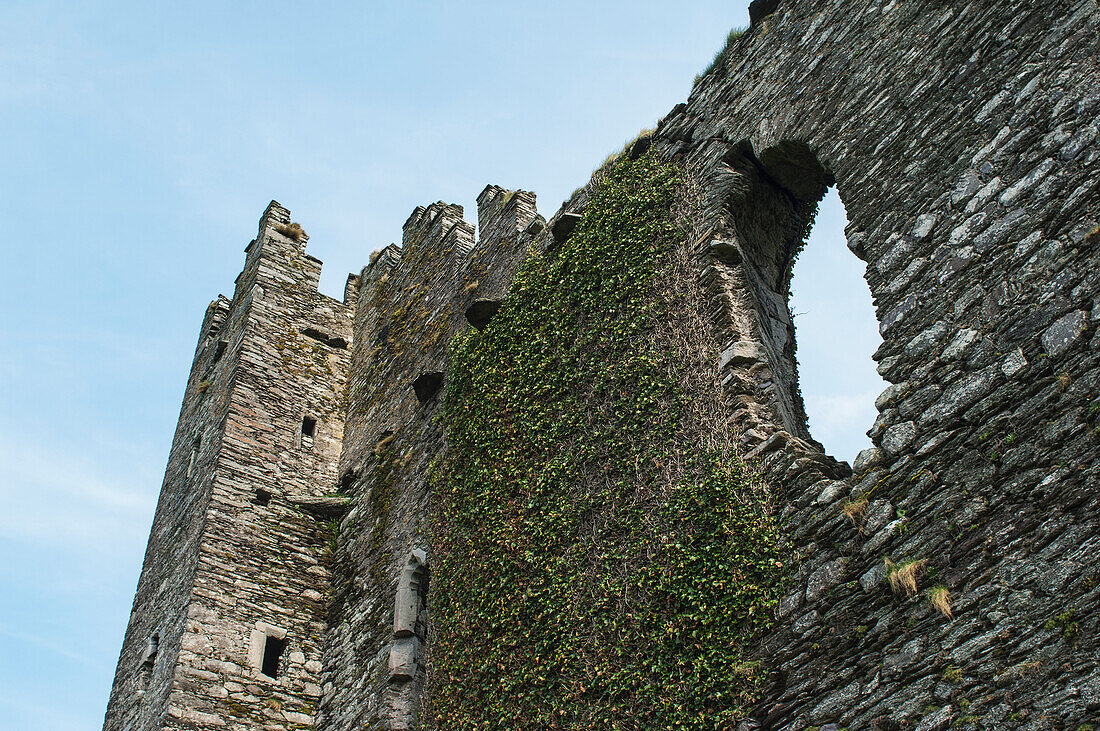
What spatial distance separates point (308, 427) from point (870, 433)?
8.88 metres

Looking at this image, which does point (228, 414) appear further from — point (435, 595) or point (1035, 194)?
point (1035, 194)

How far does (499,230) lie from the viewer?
431 inches

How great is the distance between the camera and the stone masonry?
4367 mm

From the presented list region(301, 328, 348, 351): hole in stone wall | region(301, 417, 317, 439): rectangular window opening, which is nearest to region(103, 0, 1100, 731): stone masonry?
region(301, 417, 317, 439): rectangular window opening

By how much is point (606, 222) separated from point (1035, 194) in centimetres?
387

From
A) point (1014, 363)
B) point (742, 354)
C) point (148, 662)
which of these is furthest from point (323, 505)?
point (1014, 363)

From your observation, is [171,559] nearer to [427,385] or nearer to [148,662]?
[148,662]

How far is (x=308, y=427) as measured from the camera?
1268 cm

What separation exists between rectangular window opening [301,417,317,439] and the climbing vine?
3685mm

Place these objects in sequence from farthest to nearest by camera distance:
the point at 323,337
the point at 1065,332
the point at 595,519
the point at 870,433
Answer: the point at 323,337 < the point at 595,519 < the point at 870,433 < the point at 1065,332

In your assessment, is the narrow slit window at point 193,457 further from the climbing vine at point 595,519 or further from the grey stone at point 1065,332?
the grey stone at point 1065,332

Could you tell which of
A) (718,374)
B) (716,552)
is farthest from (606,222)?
(716,552)

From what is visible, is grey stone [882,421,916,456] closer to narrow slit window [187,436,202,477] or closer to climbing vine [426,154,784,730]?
climbing vine [426,154,784,730]

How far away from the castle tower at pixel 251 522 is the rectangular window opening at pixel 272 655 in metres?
0.01
